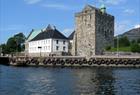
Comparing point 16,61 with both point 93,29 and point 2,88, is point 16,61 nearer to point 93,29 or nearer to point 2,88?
point 93,29

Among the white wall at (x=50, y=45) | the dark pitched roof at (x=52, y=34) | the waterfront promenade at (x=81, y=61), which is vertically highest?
the dark pitched roof at (x=52, y=34)

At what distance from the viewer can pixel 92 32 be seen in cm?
12519

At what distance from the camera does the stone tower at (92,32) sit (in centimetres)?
12481

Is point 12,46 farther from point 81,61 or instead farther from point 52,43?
point 81,61

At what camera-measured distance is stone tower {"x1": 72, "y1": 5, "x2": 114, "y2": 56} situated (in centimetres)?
12481

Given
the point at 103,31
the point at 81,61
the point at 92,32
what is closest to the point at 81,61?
the point at 81,61

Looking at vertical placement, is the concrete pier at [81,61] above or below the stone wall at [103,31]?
below

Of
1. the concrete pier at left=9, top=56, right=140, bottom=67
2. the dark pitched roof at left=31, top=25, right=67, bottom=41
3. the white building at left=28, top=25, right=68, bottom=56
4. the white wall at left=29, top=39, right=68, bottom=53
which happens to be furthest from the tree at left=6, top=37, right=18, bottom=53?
the concrete pier at left=9, top=56, right=140, bottom=67

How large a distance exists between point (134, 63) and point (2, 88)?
2688 inches

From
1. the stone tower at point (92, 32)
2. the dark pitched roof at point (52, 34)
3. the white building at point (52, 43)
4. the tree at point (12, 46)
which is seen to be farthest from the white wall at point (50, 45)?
the tree at point (12, 46)

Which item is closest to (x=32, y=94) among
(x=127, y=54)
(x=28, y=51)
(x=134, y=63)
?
(x=134, y=63)

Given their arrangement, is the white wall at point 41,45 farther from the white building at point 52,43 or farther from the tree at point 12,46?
the tree at point 12,46

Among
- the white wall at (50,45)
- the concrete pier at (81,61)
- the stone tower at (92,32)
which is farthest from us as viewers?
the white wall at (50,45)

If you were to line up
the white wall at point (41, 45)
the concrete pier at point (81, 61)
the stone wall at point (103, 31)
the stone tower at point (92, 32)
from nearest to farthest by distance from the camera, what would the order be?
the concrete pier at point (81, 61) → the stone tower at point (92, 32) → the stone wall at point (103, 31) → the white wall at point (41, 45)
